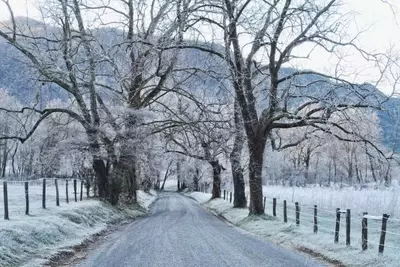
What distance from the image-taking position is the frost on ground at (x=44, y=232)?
1051 centimetres

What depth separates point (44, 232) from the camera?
42.8ft

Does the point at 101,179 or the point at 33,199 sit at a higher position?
the point at 101,179

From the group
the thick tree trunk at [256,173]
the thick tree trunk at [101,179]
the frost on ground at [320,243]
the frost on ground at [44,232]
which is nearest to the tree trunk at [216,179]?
the thick tree trunk at [101,179]

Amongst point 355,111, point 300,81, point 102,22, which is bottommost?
point 355,111

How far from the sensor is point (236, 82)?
21.3 meters

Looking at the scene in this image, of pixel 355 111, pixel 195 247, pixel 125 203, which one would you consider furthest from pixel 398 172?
pixel 195 247

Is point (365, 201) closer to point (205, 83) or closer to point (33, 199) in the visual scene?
point (205, 83)

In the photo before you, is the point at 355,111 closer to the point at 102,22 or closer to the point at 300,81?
the point at 300,81

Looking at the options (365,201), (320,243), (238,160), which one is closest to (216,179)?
(238,160)

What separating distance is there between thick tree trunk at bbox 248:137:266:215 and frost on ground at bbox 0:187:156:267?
6485 millimetres

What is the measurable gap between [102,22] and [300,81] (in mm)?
12441

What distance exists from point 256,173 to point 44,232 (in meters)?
11.5

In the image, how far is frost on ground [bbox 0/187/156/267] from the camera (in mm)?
10508

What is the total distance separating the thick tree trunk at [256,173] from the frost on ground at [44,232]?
21.3ft
